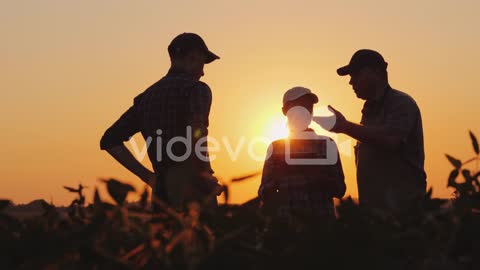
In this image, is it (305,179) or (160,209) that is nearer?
(160,209)

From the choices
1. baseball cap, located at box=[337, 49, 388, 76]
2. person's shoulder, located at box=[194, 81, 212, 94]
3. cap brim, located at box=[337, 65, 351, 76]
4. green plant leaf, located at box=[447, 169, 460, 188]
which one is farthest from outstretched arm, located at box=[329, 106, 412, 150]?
green plant leaf, located at box=[447, 169, 460, 188]

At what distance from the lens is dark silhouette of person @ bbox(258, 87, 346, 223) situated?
7.00m

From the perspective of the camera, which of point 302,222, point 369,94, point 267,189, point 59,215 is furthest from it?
point 267,189

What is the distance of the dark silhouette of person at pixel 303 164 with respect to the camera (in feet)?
23.0

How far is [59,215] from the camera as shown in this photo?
2.28 meters

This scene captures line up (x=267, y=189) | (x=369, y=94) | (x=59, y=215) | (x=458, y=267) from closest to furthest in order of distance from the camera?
(x=458, y=267) → (x=59, y=215) → (x=369, y=94) → (x=267, y=189)

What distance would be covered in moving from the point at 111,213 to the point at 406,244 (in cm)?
64

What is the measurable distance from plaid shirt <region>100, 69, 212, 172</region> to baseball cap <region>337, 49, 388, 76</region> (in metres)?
1.42

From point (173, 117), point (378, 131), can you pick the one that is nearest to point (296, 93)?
point (378, 131)

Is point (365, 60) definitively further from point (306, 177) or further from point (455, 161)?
point (455, 161)

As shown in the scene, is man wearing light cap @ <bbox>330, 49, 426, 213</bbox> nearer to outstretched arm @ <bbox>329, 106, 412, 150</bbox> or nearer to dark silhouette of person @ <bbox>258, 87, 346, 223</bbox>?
outstretched arm @ <bbox>329, 106, 412, 150</bbox>

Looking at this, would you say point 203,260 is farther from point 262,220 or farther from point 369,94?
point 369,94

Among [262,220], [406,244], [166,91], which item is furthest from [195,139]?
[406,244]

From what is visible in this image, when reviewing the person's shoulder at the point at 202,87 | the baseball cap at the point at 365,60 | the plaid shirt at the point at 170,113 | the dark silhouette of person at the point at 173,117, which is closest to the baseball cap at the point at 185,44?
the dark silhouette of person at the point at 173,117
